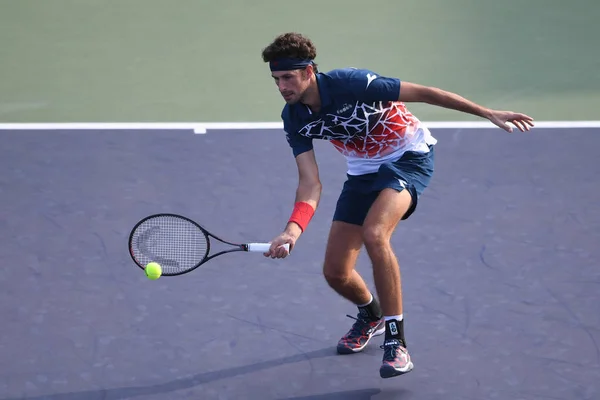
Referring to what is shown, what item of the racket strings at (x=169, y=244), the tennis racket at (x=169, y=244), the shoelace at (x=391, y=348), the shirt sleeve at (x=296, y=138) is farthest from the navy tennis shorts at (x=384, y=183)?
the racket strings at (x=169, y=244)

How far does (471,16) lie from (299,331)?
5724mm

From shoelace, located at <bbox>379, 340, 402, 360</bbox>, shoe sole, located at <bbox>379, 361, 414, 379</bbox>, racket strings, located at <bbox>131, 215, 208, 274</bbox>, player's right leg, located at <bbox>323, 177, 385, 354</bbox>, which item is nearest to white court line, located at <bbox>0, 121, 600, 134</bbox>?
player's right leg, located at <bbox>323, 177, 385, 354</bbox>

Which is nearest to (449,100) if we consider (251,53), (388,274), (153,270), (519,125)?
(519,125)

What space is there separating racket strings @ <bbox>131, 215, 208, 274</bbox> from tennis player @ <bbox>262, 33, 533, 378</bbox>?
Answer: 0.50 m

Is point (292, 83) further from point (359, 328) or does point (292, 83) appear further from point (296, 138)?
point (359, 328)

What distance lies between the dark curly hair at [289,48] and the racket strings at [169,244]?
3.43ft

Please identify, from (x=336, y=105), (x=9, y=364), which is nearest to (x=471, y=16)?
(x=336, y=105)

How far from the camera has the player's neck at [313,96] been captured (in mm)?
6047

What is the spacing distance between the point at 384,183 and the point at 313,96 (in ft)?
2.10

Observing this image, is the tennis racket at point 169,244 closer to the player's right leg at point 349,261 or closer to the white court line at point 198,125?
the player's right leg at point 349,261

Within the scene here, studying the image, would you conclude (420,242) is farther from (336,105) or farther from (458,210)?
(336,105)

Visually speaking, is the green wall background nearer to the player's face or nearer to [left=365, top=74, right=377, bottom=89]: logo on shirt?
[left=365, top=74, right=377, bottom=89]: logo on shirt

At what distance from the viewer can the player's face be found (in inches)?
233

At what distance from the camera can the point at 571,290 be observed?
273 inches
